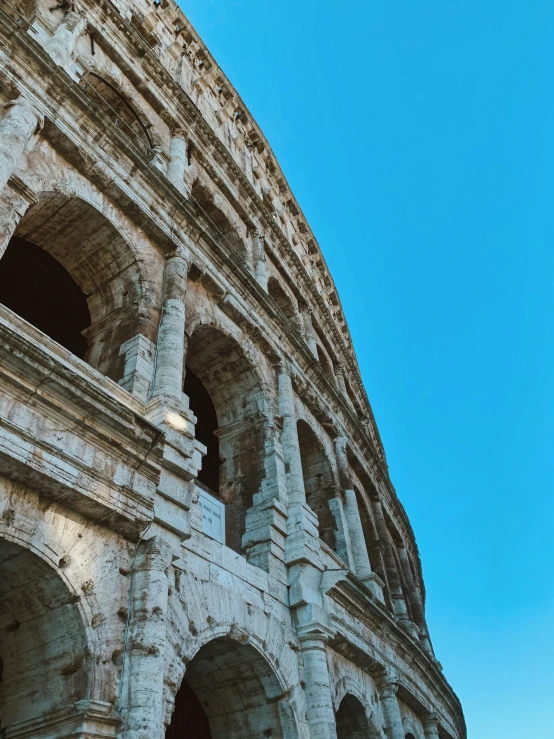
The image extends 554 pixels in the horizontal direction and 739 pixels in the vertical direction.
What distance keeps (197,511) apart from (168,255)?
376 cm

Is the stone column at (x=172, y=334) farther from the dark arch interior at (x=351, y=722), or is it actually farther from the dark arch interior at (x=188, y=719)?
the dark arch interior at (x=351, y=722)

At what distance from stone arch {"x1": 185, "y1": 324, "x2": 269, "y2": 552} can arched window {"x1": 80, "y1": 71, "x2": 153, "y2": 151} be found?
3.68 meters

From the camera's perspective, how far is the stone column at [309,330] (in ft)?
49.9

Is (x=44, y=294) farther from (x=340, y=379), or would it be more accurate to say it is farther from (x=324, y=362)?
(x=340, y=379)

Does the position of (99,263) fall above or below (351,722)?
above

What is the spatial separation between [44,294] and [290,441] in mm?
4583

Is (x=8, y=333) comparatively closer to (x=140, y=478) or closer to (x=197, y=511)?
(x=140, y=478)

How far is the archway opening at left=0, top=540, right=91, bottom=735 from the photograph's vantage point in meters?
4.60

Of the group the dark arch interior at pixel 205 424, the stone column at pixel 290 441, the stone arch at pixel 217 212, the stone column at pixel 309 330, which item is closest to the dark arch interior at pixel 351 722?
the stone column at pixel 290 441

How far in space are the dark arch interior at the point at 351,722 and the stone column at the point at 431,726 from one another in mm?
4440

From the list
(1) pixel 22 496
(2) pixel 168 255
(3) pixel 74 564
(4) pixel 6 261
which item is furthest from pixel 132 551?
(4) pixel 6 261

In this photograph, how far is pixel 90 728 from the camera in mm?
4297

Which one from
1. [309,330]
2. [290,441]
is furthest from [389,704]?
[309,330]

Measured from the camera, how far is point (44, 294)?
9562 mm
